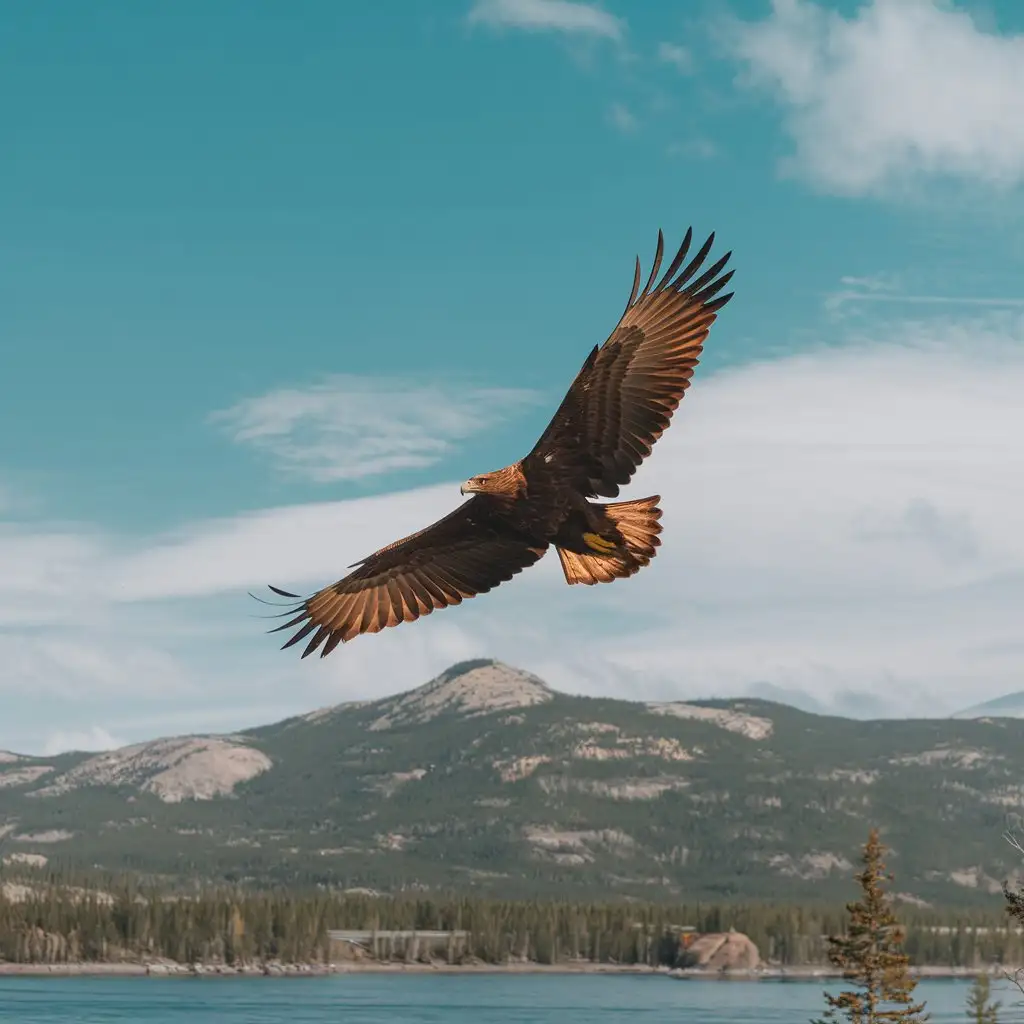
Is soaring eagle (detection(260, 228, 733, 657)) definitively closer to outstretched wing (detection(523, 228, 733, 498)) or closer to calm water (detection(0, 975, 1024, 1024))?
outstretched wing (detection(523, 228, 733, 498))

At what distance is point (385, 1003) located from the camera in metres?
168

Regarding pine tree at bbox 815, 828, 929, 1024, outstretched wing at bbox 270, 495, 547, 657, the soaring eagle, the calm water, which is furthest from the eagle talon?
the calm water

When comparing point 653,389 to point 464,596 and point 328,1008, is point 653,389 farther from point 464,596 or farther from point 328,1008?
point 328,1008

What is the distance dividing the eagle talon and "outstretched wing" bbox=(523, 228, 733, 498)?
461mm

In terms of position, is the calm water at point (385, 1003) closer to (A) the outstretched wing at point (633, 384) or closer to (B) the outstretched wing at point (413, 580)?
(B) the outstretched wing at point (413, 580)

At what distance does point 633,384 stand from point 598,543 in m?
1.73

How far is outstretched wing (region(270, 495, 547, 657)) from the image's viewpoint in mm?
18578

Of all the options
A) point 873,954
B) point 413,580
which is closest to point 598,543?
point 413,580

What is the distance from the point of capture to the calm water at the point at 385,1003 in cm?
14150

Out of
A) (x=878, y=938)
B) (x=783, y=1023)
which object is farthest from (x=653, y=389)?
(x=783, y=1023)

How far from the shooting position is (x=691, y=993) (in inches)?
7485

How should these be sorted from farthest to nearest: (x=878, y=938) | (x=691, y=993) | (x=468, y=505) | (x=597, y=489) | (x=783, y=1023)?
(x=691, y=993) < (x=783, y=1023) < (x=878, y=938) < (x=468, y=505) < (x=597, y=489)

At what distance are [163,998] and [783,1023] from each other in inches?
2342

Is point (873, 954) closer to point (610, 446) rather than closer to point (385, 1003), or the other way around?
point (610, 446)
